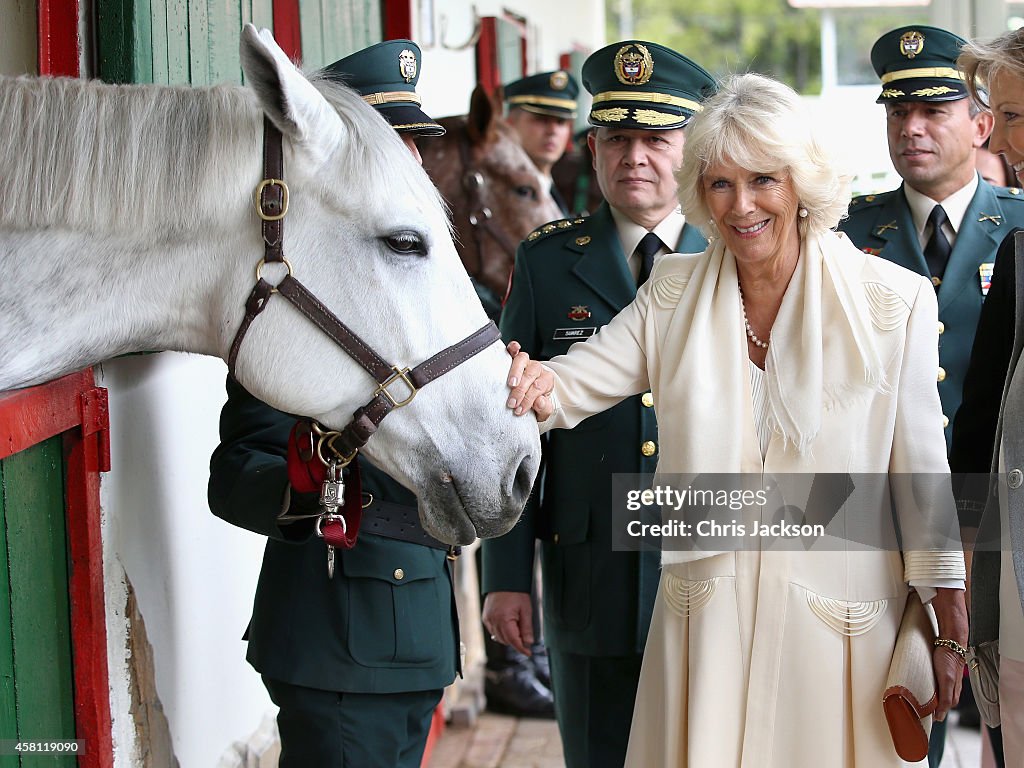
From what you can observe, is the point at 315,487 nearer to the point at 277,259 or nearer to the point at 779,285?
the point at 277,259

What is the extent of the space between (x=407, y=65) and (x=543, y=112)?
336 centimetres

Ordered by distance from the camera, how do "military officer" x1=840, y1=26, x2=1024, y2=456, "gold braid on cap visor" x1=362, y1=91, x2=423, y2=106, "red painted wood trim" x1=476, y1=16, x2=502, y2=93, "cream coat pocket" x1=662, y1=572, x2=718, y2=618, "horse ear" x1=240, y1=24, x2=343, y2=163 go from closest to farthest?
"horse ear" x1=240, y1=24, x2=343, y2=163 < "cream coat pocket" x1=662, y1=572, x2=718, y2=618 < "gold braid on cap visor" x1=362, y1=91, x2=423, y2=106 < "military officer" x1=840, y1=26, x2=1024, y2=456 < "red painted wood trim" x1=476, y1=16, x2=502, y2=93

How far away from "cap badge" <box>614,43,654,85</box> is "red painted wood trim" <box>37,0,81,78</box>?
41.6 inches

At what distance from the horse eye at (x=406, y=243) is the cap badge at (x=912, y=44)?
1792 mm

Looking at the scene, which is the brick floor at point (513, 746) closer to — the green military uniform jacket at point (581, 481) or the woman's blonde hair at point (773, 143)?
the green military uniform jacket at point (581, 481)

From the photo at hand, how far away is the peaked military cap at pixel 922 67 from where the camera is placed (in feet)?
9.49

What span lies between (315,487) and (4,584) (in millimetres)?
462

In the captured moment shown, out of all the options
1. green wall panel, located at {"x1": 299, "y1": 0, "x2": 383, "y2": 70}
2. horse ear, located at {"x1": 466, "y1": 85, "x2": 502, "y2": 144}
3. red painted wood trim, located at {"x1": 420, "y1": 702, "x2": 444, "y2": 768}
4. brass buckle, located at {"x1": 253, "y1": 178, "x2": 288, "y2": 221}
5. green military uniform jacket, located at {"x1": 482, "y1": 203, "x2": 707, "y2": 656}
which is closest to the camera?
brass buckle, located at {"x1": 253, "y1": 178, "x2": 288, "y2": 221}

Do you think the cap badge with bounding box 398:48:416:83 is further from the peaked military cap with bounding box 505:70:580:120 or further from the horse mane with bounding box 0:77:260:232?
the peaked military cap with bounding box 505:70:580:120

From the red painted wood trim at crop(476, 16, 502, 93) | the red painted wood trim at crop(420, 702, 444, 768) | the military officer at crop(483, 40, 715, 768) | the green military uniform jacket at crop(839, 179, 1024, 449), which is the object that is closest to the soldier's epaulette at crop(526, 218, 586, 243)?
the military officer at crop(483, 40, 715, 768)

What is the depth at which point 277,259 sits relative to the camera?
63.6 inches

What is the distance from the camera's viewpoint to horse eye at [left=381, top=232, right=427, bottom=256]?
5.38ft

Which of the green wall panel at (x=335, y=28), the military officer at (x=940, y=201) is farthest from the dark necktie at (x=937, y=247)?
the green wall panel at (x=335, y=28)

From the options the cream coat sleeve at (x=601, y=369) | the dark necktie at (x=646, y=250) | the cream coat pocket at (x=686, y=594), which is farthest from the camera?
the dark necktie at (x=646, y=250)
